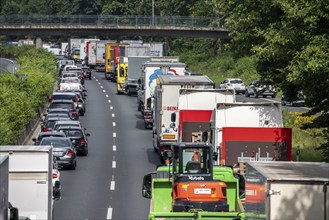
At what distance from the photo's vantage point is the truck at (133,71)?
77438 mm

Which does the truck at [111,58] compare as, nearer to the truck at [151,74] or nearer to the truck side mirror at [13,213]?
Answer: the truck at [151,74]

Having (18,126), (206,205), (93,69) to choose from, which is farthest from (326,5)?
(93,69)

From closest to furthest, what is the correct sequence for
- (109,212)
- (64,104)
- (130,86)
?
1. (109,212)
2. (64,104)
3. (130,86)

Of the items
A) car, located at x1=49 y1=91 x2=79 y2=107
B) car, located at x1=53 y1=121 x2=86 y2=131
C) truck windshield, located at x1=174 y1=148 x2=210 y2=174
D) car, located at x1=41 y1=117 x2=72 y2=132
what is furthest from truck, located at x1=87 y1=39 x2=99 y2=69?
truck windshield, located at x1=174 y1=148 x2=210 y2=174

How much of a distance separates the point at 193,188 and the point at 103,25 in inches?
3813

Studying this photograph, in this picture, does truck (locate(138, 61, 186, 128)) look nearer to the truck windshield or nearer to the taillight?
the taillight

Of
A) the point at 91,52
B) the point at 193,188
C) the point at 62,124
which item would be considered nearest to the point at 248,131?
the point at 193,188

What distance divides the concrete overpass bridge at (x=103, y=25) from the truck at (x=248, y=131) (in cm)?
7985

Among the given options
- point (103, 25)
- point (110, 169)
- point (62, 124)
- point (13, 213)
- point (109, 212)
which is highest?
point (103, 25)

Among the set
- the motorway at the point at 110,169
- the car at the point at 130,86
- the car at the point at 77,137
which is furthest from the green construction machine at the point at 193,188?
the car at the point at 130,86

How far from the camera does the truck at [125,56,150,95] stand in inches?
3049

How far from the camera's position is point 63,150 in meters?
41.8

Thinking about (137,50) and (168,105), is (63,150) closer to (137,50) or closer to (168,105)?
(168,105)

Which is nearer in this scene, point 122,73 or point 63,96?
point 63,96
